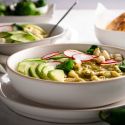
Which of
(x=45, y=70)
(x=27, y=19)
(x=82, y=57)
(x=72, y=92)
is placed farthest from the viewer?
(x=27, y=19)

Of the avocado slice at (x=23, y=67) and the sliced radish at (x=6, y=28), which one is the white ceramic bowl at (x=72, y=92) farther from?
the sliced radish at (x=6, y=28)

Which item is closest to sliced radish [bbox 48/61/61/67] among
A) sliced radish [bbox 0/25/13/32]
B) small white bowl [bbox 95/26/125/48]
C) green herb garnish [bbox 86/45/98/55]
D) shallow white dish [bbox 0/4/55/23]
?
green herb garnish [bbox 86/45/98/55]

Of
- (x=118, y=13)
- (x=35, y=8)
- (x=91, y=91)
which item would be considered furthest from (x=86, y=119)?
(x=35, y=8)

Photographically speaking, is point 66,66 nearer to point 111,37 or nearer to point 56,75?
point 56,75

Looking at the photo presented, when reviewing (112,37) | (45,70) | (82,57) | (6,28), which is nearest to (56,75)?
(45,70)

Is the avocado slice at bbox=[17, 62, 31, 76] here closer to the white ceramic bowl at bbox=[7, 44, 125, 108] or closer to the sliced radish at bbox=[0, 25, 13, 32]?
the white ceramic bowl at bbox=[7, 44, 125, 108]

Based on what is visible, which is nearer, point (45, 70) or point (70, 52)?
point (45, 70)

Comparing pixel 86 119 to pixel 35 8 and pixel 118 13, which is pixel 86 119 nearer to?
pixel 118 13
